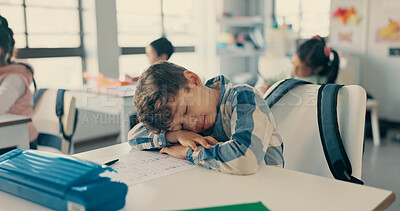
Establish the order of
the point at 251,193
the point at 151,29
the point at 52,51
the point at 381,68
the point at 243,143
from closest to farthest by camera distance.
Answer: the point at 251,193
the point at 243,143
the point at 52,51
the point at 381,68
the point at 151,29

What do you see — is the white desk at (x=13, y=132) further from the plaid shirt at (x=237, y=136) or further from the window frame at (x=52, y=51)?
the window frame at (x=52, y=51)

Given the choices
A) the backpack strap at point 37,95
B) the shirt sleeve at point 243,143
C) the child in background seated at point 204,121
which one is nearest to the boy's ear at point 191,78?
the child in background seated at point 204,121

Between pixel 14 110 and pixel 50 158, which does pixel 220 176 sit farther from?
pixel 14 110

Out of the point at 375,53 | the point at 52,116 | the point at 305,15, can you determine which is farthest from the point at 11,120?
the point at 305,15

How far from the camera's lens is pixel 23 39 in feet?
11.3

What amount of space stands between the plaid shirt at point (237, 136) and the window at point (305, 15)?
4179 mm

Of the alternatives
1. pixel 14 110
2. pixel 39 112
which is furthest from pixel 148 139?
pixel 14 110

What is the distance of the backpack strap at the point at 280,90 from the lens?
123 cm

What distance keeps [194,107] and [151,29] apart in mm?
3700

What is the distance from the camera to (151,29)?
459 centimetres

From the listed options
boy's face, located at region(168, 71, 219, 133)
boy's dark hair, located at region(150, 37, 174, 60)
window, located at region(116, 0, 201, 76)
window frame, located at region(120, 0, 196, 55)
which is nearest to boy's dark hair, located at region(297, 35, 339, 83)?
boy's dark hair, located at region(150, 37, 174, 60)

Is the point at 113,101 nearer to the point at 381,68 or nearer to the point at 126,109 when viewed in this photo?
the point at 126,109

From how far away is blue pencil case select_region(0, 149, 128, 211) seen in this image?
66cm

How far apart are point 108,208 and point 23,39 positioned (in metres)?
3.20
